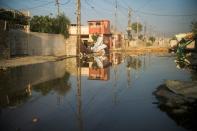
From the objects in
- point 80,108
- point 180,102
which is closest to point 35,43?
point 80,108

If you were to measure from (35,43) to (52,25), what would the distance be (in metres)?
9.07

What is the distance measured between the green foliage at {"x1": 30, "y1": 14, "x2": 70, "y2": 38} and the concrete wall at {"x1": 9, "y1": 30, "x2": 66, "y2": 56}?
151 centimetres

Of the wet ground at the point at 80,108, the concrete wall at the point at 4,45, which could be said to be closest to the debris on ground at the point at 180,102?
the wet ground at the point at 80,108

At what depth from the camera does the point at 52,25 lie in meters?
41.8

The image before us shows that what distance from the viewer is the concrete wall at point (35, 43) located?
98.9ft

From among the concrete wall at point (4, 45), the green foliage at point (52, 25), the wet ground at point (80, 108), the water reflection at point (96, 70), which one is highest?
the green foliage at point (52, 25)

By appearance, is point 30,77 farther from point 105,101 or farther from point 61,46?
point 61,46

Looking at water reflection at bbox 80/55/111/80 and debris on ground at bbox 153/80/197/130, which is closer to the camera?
debris on ground at bbox 153/80/197/130

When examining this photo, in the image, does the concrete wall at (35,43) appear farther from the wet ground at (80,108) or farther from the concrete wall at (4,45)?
the wet ground at (80,108)

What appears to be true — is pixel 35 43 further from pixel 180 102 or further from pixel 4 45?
pixel 180 102

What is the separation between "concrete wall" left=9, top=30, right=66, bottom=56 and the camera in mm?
30141

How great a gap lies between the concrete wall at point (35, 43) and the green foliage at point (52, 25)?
1509 mm

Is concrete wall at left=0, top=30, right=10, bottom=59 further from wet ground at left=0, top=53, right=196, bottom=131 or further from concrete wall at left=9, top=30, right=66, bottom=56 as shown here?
wet ground at left=0, top=53, right=196, bottom=131

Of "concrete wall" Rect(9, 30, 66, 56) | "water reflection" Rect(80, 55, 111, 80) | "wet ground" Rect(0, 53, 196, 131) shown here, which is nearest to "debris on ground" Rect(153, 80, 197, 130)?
"wet ground" Rect(0, 53, 196, 131)
